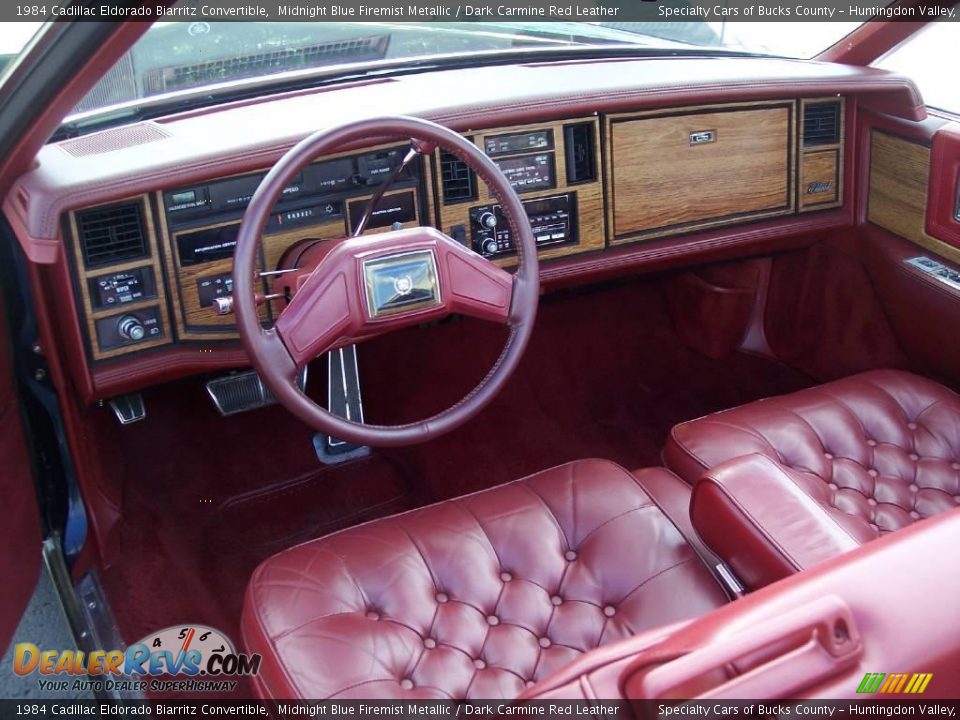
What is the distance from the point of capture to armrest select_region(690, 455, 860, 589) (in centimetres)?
143

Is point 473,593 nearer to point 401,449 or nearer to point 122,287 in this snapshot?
point 122,287

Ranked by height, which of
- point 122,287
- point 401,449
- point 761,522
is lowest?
point 401,449

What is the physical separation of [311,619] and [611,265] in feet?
3.82

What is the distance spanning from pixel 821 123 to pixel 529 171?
79cm

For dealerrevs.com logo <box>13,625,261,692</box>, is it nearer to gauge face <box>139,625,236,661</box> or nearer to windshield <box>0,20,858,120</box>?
gauge face <box>139,625,236,661</box>

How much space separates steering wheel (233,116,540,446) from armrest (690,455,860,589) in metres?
0.40

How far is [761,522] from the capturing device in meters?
1.48

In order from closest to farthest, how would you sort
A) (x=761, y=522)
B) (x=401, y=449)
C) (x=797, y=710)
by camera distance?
(x=797, y=710)
(x=761, y=522)
(x=401, y=449)

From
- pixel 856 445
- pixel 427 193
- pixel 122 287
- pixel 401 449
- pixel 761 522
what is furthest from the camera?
pixel 401 449

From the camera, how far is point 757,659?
882 mm

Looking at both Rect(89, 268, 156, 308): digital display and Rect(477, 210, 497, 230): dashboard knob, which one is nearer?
Rect(89, 268, 156, 308): digital display

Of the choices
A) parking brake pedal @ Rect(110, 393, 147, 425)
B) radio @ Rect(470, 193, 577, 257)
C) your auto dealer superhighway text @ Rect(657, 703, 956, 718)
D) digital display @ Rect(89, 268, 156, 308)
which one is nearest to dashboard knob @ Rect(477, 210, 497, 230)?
radio @ Rect(470, 193, 577, 257)

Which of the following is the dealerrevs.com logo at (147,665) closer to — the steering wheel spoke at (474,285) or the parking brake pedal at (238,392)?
the parking brake pedal at (238,392)

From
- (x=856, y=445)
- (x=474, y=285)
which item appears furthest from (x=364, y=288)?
(x=856, y=445)
